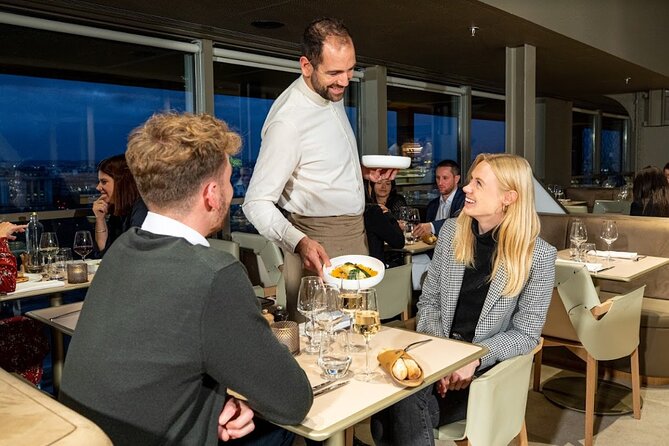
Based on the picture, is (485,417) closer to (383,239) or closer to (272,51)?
(383,239)

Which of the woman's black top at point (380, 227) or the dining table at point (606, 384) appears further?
the woman's black top at point (380, 227)

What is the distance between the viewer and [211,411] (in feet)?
4.27

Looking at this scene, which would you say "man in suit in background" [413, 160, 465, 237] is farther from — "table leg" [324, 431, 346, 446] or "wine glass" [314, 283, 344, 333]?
"table leg" [324, 431, 346, 446]

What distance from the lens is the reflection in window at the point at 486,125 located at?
28.6 ft

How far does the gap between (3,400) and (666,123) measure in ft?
37.3

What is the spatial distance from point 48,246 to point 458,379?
2.58 metres

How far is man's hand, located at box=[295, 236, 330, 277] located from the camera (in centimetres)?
207

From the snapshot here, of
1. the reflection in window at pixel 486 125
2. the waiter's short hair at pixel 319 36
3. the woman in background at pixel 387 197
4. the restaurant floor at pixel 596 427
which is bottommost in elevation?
the restaurant floor at pixel 596 427

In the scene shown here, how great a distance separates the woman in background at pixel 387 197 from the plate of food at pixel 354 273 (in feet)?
8.84

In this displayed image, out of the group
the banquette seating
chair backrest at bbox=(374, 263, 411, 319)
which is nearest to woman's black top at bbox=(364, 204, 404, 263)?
chair backrest at bbox=(374, 263, 411, 319)

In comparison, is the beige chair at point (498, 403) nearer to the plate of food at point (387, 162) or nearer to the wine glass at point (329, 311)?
the wine glass at point (329, 311)

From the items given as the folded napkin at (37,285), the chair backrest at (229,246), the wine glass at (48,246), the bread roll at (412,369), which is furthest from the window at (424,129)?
the bread roll at (412,369)

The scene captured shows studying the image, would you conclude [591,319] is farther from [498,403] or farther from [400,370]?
[400,370]

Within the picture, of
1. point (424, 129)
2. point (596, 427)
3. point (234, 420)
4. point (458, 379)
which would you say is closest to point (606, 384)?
point (596, 427)
